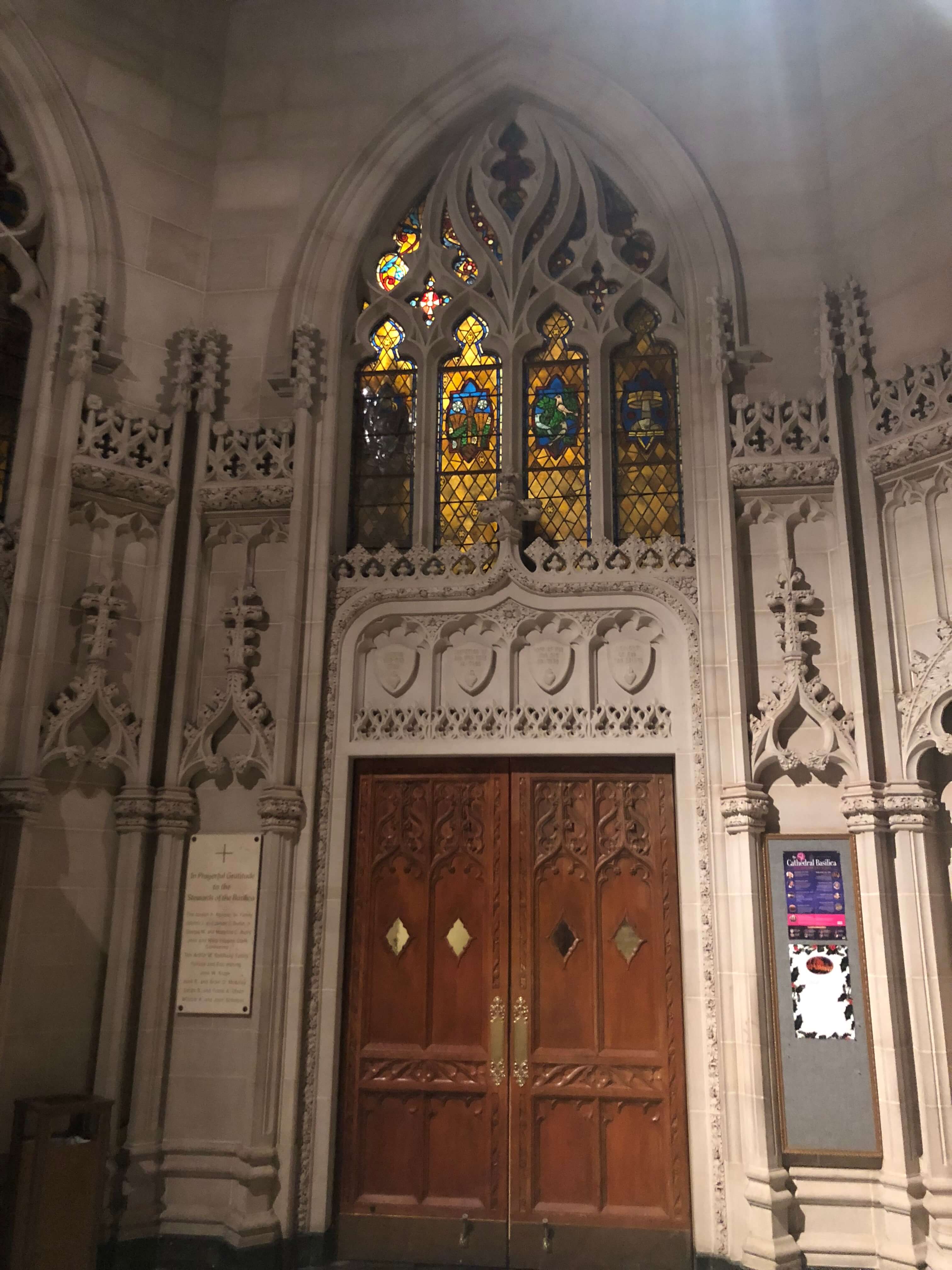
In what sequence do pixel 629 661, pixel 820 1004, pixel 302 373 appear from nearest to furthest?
1. pixel 820 1004
2. pixel 629 661
3. pixel 302 373

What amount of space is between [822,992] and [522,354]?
15.4ft

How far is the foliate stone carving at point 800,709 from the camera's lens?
5875mm

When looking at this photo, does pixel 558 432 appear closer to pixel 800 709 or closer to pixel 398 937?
pixel 800 709

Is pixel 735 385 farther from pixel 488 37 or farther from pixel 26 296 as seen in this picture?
pixel 26 296

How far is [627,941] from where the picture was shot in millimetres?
6125

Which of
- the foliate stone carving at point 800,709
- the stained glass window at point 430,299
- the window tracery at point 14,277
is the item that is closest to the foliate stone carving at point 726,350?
the foliate stone carving at point 800,709

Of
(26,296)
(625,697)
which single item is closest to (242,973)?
(625,697)

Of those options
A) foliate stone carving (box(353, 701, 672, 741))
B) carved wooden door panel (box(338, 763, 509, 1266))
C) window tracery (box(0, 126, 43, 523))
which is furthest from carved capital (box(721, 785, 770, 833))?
window tracery (box(0, 126, 43, 523))

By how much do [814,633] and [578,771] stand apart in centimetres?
172

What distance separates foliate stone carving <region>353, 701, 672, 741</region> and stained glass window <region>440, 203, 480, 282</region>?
3.34 m

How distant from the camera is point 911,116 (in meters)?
6.52

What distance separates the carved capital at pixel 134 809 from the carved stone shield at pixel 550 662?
2574 mm

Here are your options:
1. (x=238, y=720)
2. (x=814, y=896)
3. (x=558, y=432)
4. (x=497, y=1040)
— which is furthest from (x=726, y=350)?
(x=497, y=1040)

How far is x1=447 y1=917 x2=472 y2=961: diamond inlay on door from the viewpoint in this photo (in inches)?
245
